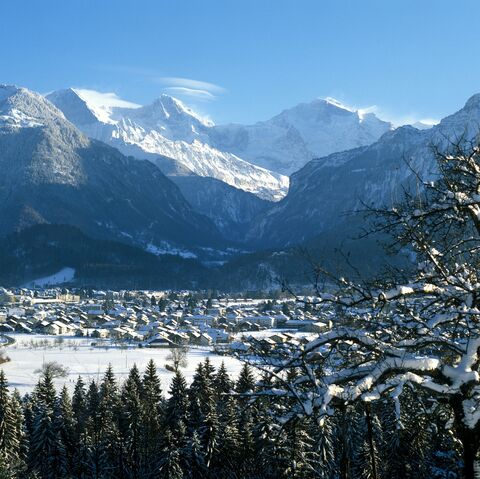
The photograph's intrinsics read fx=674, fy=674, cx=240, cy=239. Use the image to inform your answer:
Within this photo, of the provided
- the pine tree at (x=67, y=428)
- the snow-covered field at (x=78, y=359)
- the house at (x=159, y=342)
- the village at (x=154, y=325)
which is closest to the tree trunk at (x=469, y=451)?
the pine tree at (x=67, y=428)

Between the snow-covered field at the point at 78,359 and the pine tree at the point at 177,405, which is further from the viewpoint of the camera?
the snow-covered field at the point at 78,359

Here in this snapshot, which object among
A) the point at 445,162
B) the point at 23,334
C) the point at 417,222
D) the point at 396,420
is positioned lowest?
the point at 23,334

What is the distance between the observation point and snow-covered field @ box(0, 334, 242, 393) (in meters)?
91.5

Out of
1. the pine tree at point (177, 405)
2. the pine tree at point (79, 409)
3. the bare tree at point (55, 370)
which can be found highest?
the pine tree at point (177, 405)

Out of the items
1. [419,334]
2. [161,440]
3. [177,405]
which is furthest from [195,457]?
[419,334]

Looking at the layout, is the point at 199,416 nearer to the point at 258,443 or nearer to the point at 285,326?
the point at 258,443

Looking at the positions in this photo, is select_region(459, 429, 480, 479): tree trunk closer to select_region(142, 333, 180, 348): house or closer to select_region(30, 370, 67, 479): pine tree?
select_region(30, 370, 67, 479): pine tree

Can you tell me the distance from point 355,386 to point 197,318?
179937 millimetres

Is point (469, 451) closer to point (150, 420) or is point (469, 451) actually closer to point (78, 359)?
point (150, 420)

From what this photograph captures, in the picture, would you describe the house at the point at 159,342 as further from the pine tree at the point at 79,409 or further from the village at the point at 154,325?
the pine tree at the point at 79,409

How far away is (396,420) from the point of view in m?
7.14

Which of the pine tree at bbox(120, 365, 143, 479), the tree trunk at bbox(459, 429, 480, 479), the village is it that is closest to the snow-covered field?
the village

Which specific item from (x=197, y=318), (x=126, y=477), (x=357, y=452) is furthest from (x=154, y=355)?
(x=357, y=452)

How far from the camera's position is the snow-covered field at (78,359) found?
91.5m
